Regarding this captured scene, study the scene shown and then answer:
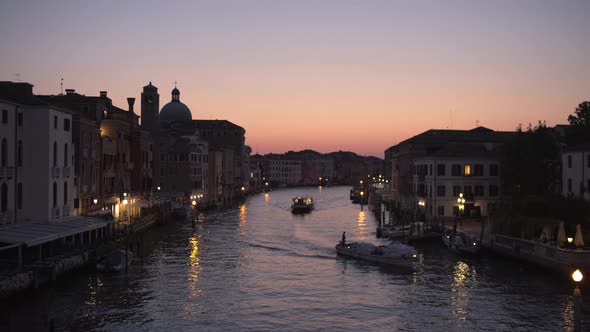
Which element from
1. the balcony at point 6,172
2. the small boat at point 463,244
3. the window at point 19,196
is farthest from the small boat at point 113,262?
the small boat at point 463,244

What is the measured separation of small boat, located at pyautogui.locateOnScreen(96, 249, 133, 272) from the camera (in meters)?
34.9

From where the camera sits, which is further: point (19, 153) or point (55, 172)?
point (55, 172)

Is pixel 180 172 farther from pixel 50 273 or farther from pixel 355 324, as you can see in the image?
pixel 355 324

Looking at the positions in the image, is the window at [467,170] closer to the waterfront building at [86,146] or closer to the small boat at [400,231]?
the small boat at [400,231]

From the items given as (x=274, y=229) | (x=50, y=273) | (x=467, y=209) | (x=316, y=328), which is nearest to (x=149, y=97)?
(x=274, y=229)

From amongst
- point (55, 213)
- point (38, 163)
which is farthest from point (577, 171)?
point (38, 163)

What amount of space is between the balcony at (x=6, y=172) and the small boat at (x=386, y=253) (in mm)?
20294

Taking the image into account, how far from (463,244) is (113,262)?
71.1 feet

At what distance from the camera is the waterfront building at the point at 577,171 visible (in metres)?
44.9

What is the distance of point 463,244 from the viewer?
41750 mm

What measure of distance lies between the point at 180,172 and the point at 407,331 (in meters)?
63.1

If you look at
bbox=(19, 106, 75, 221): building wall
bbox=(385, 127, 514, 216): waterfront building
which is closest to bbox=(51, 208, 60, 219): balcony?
bbox=(19, 106, 75, 221): building wall

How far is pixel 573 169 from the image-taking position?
47.2 m

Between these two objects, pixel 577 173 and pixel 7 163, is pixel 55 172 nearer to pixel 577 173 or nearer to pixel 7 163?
pixel 7 163
